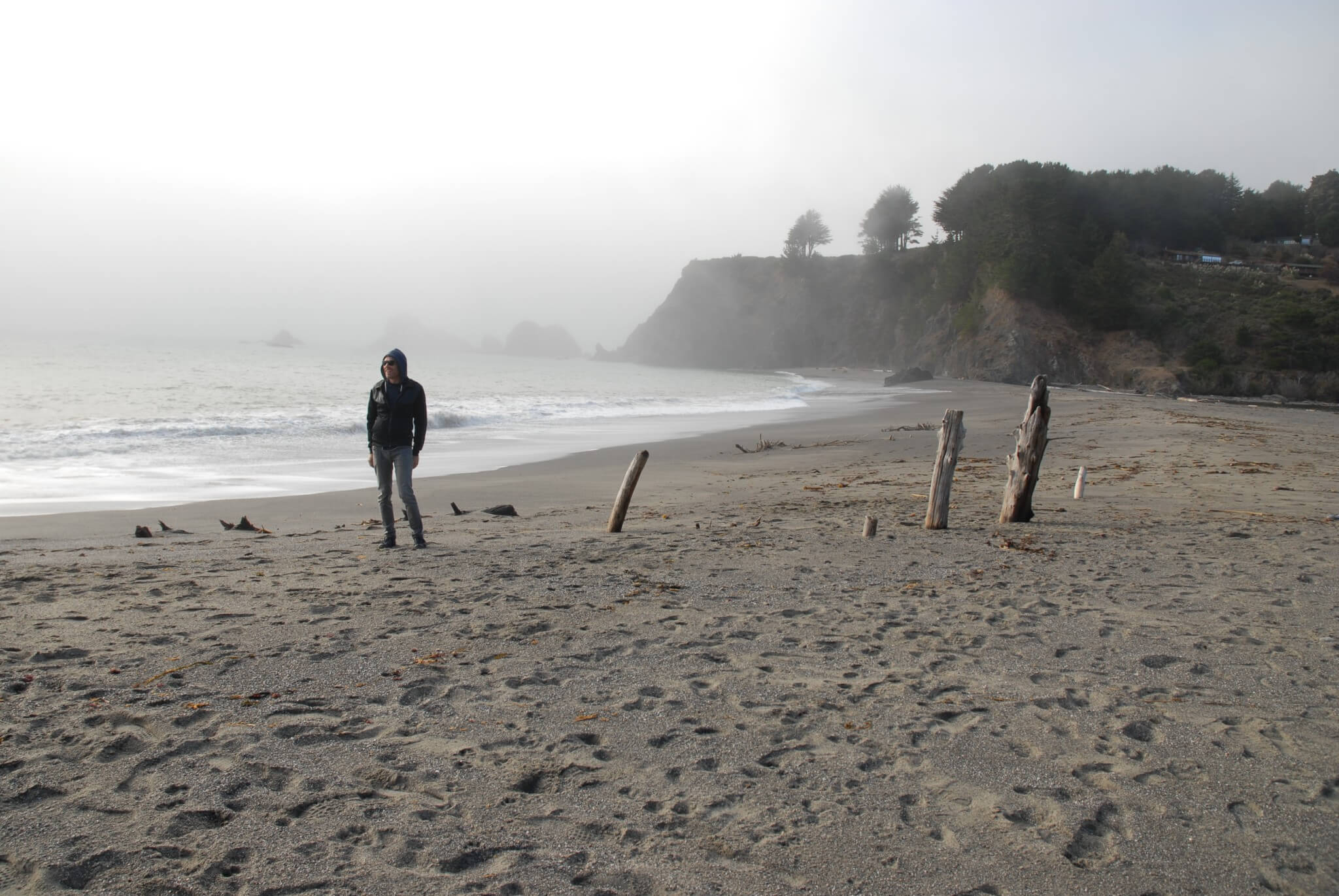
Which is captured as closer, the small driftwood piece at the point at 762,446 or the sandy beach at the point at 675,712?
the sandy beach at the point at 675,712

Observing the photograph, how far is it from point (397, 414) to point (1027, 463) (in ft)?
22.0

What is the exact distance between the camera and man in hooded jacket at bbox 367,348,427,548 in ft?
23.4

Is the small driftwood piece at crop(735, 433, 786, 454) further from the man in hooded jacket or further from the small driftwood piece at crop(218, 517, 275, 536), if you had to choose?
the small driftwood piece at crop(218, 517, 275, 536)

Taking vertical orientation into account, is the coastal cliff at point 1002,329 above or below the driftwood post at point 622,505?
above

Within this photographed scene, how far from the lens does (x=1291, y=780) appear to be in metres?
3.12

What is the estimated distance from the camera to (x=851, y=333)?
279ft

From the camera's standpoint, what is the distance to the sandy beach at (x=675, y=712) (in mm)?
2576

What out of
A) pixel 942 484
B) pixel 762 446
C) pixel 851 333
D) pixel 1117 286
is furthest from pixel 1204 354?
pixel 851 333

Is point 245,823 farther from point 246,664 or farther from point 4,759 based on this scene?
point 246,664

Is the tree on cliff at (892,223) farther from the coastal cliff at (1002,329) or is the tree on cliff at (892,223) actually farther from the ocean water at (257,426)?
the ocean water at (257,426)

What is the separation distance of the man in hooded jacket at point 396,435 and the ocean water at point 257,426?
4526mm

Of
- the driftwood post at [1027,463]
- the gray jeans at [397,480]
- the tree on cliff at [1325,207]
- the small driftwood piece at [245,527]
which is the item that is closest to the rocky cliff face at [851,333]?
the tree on cliff at [1325,207]

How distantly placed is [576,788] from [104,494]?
10.7 m

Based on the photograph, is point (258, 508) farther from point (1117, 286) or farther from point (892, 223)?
point (892, 223)
